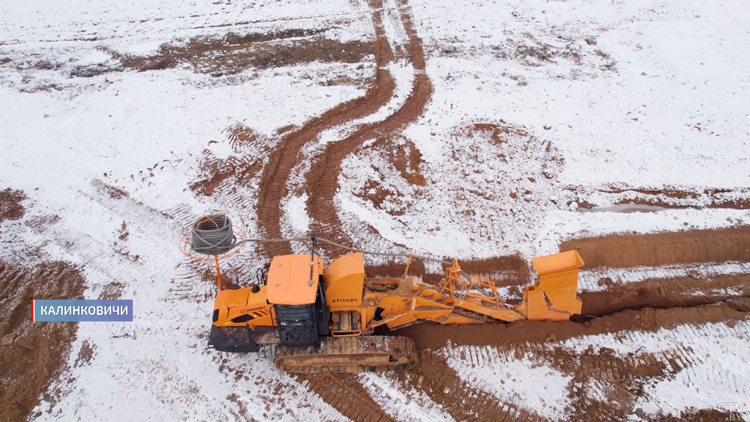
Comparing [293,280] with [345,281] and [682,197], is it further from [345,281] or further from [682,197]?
[682,197]

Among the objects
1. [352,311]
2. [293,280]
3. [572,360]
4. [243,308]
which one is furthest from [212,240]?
[572,360]

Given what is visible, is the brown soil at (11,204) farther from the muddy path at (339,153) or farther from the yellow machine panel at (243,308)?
the muddy path at (339,153)

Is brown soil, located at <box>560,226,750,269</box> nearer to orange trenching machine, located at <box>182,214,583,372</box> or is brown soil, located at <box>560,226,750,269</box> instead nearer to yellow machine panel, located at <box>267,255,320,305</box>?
orange trenching machine, located at <box>182,214,583,372</box>

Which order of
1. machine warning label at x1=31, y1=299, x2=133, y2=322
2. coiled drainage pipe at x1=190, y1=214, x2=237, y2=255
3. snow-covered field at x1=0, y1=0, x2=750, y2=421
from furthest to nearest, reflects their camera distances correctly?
machine warning label at x1=31, y1=299, x2=133, y2=322
snow-covered field at x1=0, y1=0, x2=750, y2=421
coiled drainage pipe at x1=190, y1=214, x2=237, y2=255

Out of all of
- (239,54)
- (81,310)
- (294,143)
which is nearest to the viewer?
(81,310)

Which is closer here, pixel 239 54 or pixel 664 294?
pixel 664 294

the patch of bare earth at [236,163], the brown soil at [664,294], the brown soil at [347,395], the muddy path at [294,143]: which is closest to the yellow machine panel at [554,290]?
the brown soil at [664,294]

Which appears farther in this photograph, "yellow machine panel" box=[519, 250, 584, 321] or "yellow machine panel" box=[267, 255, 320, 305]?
"yellow machine panel" box=[519, 250, 584, 321]

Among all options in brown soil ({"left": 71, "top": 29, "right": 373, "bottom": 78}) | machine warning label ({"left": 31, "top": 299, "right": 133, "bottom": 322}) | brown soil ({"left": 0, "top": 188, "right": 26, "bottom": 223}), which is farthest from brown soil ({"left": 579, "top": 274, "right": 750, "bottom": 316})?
brown soil ({"left": 0, "top": 188, "right": 26, "bottom": 223})
